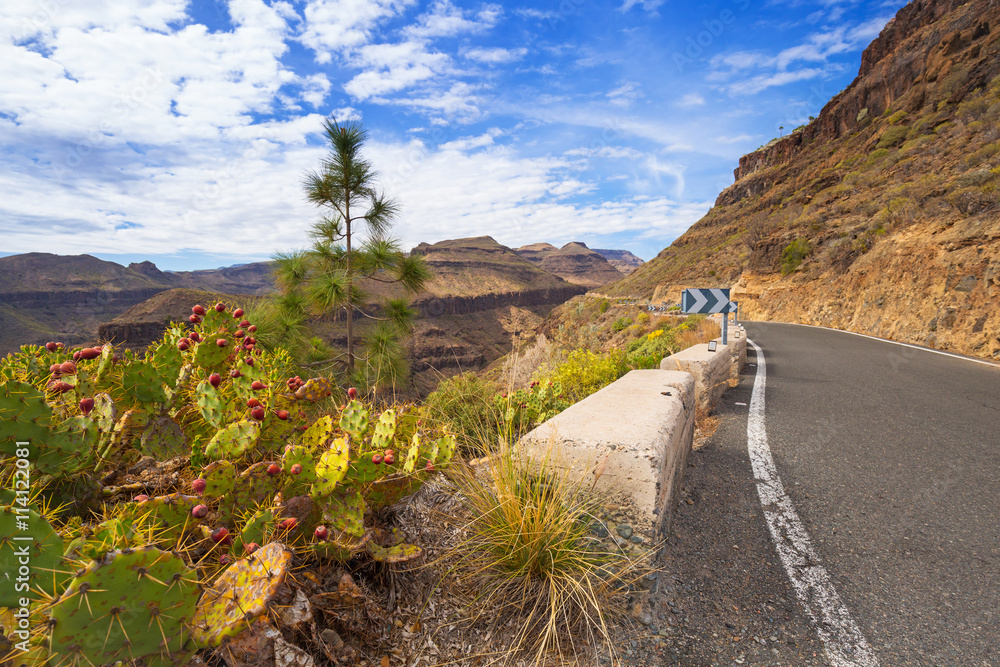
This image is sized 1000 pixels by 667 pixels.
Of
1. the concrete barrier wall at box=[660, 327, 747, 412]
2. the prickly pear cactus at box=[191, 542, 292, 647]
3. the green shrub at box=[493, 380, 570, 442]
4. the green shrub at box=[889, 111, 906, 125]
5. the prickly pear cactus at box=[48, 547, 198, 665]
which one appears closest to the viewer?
→ the prickly pear cactus at box=[48, 547, 198, 665]

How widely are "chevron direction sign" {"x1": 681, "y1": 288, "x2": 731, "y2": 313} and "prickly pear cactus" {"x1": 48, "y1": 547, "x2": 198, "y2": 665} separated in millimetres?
6253

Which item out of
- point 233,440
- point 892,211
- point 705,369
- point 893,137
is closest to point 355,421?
point 233,440

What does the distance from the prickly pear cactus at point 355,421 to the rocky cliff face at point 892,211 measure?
11494 mm

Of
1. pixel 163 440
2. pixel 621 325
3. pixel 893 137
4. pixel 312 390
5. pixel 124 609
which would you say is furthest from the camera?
pixel 893 137

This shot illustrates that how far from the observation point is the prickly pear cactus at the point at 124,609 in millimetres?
1067

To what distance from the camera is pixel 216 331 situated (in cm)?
287

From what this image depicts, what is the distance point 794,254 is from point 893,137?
52.7 feet

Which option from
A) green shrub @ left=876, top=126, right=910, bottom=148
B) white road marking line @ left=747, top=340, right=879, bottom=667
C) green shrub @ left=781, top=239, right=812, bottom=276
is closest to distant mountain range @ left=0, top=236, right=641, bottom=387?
green shrub @ left=781, top=239, right=812, bottom=276

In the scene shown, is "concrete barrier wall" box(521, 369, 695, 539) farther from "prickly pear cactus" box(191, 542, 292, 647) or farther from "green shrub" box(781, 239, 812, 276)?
"green shrub" box(781, 239, 812, 276)

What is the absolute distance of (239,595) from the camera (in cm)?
138

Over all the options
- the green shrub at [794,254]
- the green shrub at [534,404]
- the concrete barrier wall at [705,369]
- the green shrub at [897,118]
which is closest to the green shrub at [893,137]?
the green shrub at [897,118]

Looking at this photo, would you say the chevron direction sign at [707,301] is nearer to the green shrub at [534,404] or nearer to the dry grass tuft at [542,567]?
the green shrub at [534,404]

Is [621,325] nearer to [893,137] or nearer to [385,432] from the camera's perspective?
[385,432]

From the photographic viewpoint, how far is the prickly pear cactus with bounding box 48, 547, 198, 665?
107cm
